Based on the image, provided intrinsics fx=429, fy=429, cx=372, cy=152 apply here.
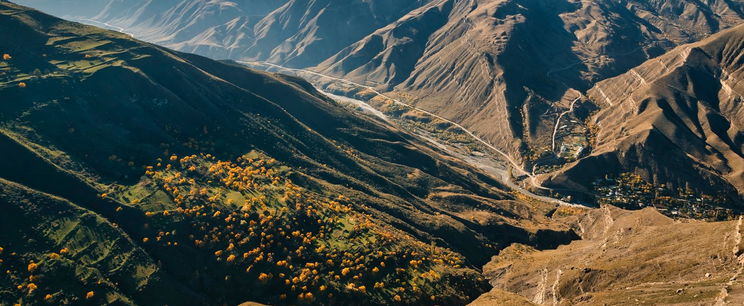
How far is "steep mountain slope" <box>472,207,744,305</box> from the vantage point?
108 meters

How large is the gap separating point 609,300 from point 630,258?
27.4 meters

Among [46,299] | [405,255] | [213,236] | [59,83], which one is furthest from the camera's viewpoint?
[59,83]

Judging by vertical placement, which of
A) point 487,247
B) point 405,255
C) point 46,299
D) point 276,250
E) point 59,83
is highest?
point 59,83

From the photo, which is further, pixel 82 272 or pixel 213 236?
pixel 213 236

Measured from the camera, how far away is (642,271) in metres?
125

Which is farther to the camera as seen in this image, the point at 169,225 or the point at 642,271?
the point at 169,225

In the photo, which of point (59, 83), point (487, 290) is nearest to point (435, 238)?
point (487, 290)

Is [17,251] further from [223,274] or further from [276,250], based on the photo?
[276,250]

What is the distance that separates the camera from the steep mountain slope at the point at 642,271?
108 meters

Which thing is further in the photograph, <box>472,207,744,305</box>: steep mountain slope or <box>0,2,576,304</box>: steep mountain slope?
<box>0,2,576,304</box>: steep mountain slope

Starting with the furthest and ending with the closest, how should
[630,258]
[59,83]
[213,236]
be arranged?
1. [59,83]
2. [213,236]
3. [630,258]

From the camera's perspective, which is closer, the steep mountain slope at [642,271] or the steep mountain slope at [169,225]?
the steep mountain slope at [642,271]

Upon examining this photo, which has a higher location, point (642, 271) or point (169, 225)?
point (169, 225)

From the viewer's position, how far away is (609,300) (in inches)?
4518
